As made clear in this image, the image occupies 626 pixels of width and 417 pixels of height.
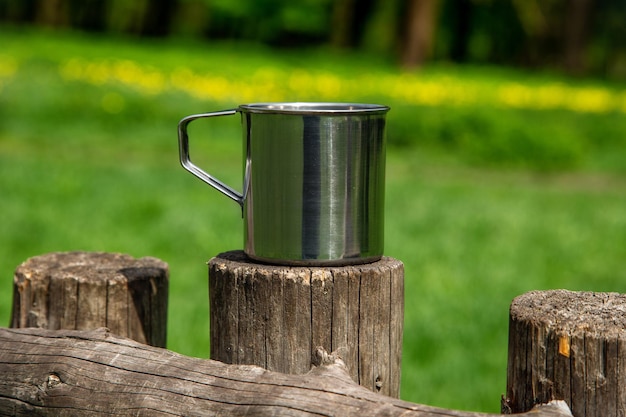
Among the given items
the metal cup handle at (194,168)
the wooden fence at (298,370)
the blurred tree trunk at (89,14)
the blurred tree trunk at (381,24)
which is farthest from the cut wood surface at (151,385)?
the blurred tree trunk at (381,24)

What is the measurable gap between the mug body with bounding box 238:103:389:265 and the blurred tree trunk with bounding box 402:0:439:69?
49.2 feet

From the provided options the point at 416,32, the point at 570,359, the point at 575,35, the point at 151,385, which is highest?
the point at 575,35

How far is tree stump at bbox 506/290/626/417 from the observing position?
1.99 meters

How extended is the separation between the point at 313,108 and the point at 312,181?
0.86 feet

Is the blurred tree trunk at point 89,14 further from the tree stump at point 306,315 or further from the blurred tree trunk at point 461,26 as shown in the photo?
the tree stump at point 306,315

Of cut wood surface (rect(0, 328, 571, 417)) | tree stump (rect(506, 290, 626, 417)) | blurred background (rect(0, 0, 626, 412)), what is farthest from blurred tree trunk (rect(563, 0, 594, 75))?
cut wood surface (rect(0, 328, 571, 417))

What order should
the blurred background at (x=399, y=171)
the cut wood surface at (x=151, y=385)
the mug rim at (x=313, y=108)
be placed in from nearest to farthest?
the cut wood surface at (x=151, y=385) → the mug rim at (x=313, y=108) → the blurred background at (x=399, y=171)

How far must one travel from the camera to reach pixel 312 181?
7.29 feet

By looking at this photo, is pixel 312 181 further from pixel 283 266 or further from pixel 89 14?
pixel 89 14

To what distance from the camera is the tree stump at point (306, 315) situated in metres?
2.22

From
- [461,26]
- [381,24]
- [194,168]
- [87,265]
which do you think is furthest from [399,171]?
[381,24]

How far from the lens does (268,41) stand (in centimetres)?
2867

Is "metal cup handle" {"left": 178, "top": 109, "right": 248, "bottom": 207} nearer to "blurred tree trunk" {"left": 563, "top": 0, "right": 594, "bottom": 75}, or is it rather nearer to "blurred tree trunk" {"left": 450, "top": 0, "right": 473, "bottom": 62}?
"blurred tree trunk" {"left": 563, "top": 0, "right": 594, "bottom": 75}

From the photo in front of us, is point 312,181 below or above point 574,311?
above
